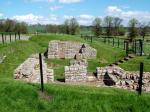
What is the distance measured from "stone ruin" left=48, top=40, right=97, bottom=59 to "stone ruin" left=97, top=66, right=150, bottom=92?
1143 cm

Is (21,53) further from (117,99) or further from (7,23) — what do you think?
(7,23)

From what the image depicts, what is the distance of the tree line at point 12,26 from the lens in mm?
88188

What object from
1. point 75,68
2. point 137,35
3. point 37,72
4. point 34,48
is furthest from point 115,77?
point 137,35

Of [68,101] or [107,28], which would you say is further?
[107,28]

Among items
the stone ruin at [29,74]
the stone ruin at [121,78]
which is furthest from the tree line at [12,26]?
the stone ruin at [29,74]

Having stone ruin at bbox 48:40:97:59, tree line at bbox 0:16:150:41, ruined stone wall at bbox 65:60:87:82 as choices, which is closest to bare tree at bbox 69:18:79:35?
tree line at bbox 0:16:150:41

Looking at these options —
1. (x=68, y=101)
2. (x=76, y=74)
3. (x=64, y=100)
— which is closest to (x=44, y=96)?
(x=64, y=100)

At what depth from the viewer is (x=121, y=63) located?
31.1m

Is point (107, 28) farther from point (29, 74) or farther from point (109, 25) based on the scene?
point (29, 74)

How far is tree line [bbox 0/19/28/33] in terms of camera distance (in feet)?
289

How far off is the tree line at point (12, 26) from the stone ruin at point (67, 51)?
53151 mm

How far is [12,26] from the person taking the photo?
89.5 meters

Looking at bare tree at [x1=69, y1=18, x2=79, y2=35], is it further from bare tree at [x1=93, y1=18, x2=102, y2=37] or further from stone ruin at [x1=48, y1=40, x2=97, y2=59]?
stone ruin at [x1=48, y1=40, x2=97, y2=59]

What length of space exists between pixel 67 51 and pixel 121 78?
14074 mm
